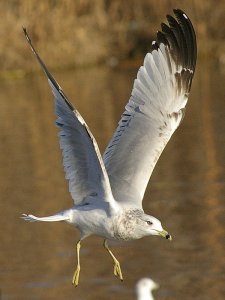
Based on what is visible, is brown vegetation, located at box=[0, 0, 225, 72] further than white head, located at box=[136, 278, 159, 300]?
Yes

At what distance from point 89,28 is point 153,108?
60.0 ft

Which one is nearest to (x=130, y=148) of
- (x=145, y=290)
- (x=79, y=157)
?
(x=79, y=157)

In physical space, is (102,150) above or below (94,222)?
below

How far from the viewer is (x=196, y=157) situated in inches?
642

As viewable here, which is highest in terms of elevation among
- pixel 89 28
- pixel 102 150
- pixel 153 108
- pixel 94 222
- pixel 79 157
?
pixel 89 28

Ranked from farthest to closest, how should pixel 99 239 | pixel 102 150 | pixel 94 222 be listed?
pixel 102 150
pixel 99 239
pixel 94 222

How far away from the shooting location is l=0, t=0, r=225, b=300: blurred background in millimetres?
11094

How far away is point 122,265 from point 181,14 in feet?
11.5

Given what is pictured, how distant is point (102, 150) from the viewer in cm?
1655

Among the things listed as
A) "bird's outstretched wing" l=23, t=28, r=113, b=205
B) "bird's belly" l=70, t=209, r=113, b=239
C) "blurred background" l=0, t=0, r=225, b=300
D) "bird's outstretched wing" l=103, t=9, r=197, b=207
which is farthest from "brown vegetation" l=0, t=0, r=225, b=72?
"bird's belly" l=70, t=209, r=113, b=239

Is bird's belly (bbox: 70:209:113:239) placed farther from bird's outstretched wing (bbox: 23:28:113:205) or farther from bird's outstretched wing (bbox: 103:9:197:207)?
bird's outstretched wing (bbox: 103:9:197:207)

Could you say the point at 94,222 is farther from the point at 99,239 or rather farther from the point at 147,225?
the point at 99,239

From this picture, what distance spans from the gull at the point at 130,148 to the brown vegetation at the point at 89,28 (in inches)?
669

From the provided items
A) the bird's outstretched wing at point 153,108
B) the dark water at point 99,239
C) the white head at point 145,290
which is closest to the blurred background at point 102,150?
the dark water at point 99,239
